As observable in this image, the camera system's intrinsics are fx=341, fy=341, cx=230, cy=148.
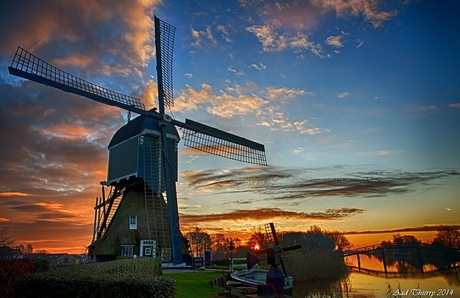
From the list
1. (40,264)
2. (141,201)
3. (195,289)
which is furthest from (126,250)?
(40,264)

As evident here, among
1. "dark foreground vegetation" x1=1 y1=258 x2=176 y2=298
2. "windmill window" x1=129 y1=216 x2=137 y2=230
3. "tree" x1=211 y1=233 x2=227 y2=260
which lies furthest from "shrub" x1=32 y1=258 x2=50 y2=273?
"tree" x1=211 y1=233 x2=227 y2=260

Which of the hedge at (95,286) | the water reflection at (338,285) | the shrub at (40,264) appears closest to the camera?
the hedge at (95,286)

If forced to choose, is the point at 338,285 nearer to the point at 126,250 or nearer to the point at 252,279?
the point at 252,279

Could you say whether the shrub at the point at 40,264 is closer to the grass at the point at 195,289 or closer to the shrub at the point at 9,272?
the shrub at the point at 9,272

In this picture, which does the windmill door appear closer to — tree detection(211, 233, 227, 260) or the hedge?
the hedge

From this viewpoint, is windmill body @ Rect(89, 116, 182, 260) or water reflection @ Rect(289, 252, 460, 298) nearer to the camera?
water reflection @ Rect(289, 252, 460, 298)

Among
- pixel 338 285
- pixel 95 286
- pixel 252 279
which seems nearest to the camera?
pixel 95 286

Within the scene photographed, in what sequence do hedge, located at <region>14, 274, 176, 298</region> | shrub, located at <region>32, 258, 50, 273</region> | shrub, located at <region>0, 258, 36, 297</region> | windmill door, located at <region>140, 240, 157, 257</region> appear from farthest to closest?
windmill door, located at <region>140, 240, 157, 257</region> < shrub, located at <region>32, 258, 50, 273</region> < shrub, located at <region>0, 258, 36, 297</region> < hedge, located at <region>14, 274, 176, 298</region>

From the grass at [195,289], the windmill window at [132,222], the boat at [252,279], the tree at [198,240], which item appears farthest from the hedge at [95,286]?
the tree at [198,240]

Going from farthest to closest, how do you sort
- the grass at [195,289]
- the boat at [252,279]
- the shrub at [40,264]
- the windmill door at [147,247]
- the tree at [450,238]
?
1. the tree at [450,238]
2. the windmill door at [147,247]
3. the boat at [252,279]
4. the grass at [195,289]
5. the shrub at [40,264]

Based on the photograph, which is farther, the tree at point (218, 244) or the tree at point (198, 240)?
A: the tree at point (218, 244)

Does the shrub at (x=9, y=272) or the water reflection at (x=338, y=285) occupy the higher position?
the shrub at (x=9, y=272)

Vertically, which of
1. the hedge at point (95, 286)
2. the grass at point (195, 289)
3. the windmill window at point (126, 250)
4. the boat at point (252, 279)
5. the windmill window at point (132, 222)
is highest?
the windmill window at point (132, 222)

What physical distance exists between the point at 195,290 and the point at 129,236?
10.5 meters
